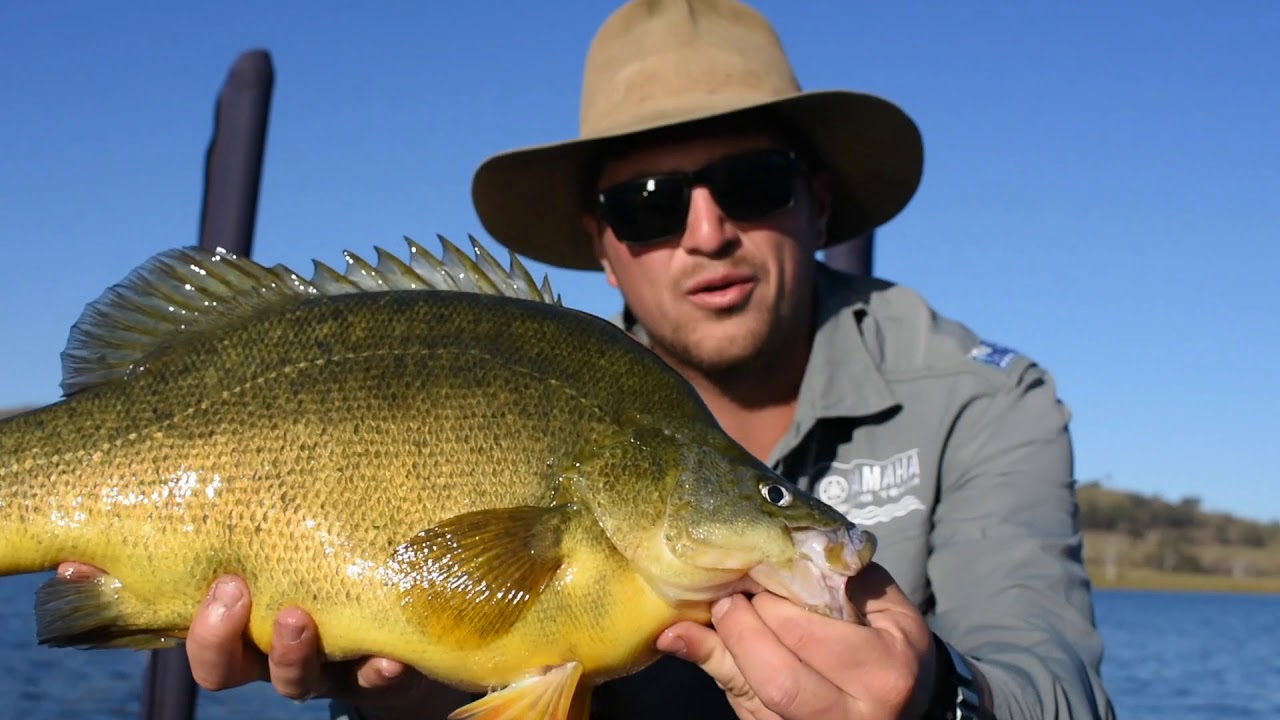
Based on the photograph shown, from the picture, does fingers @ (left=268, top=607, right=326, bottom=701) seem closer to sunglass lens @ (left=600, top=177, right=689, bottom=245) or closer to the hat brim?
sunglass lens @ (left=600, top=177, right=689, bottom=245)

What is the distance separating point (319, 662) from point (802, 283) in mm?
2389

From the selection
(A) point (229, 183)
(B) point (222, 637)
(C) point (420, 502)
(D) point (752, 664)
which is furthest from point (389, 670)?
(A) point (229, 183)

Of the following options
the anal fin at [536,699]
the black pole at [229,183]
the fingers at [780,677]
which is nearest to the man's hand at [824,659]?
the fingers at [780,677]

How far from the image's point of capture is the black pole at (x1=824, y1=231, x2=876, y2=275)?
235 inches

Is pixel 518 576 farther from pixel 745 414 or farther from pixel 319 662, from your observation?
pixel 745 414

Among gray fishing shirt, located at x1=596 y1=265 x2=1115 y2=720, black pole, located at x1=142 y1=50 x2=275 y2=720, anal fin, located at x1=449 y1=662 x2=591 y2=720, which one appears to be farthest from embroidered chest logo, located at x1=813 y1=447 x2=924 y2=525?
→ black pole, located at x1=142 y1=50 x2=275 y2=720

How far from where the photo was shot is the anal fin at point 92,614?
2.65m

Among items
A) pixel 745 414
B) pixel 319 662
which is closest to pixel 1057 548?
pixel 745 414

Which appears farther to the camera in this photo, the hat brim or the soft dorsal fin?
the hat brim

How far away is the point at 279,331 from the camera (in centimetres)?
279

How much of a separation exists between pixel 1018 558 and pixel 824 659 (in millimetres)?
1442

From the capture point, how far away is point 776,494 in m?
2.55

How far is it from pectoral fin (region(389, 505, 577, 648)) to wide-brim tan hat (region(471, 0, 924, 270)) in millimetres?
2001

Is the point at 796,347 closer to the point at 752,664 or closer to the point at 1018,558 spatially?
the point at 1018,558
